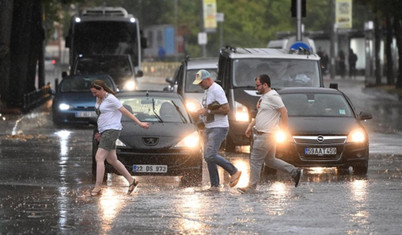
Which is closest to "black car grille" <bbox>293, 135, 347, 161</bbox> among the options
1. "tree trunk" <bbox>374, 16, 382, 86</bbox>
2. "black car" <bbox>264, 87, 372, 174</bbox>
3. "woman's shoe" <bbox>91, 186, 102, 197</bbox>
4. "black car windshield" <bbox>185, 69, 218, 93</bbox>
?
"black car" <bbox>264, 87, 372, 174</bbox>

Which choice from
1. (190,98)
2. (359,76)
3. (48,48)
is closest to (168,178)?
(190,98)

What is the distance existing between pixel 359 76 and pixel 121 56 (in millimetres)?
41467

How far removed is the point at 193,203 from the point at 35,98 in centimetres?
2845

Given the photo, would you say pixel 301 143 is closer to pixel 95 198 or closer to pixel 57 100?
pixel 95 198

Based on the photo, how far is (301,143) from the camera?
18.5m

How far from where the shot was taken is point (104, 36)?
145 ft

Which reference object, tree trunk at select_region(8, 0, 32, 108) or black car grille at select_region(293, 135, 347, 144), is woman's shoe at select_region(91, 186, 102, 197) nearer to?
black car grille at select_region(293, 135, 347, 144)

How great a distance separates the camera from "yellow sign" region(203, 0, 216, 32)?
230 ft

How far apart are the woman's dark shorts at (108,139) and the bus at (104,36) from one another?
27418mm

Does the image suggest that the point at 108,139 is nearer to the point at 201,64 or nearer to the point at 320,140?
the point at 320,140

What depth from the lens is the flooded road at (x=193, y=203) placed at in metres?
12.5

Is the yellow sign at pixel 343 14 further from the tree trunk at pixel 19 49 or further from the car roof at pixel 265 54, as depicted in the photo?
the car roof at pixel 265 54

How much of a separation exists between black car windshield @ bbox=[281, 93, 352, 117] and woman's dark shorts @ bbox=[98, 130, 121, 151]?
174 inches

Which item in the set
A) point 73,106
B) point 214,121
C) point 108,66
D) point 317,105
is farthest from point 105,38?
point 214,121
